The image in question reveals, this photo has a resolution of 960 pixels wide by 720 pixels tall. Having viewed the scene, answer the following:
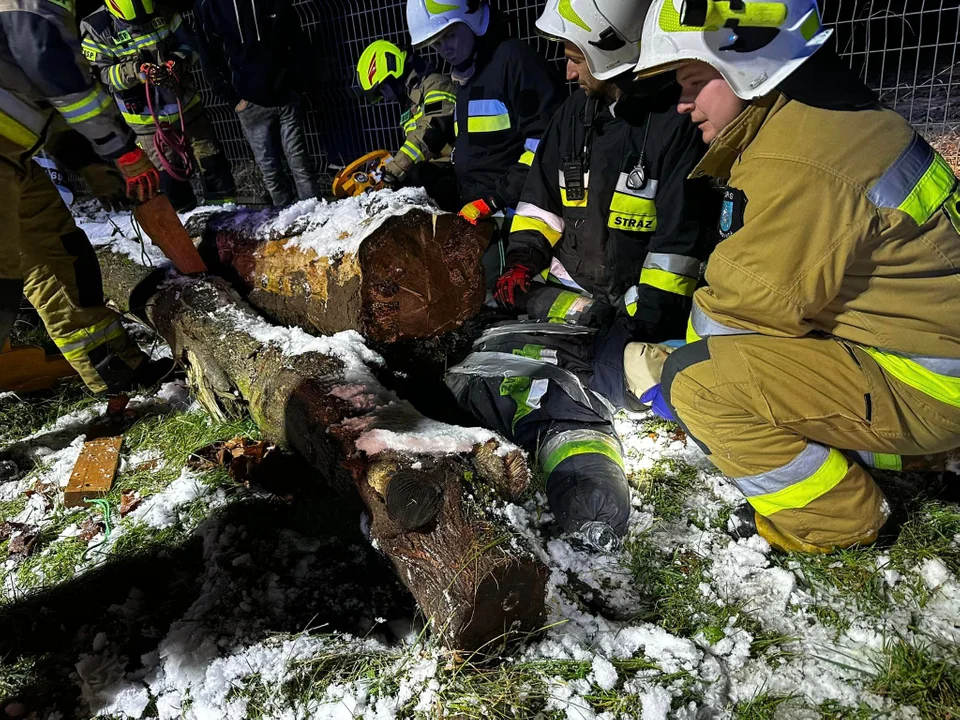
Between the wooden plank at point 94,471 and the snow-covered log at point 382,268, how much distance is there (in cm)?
116

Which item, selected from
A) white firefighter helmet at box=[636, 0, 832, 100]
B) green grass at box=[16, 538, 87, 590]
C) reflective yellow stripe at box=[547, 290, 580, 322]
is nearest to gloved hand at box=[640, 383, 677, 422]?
reflective yellow stripe at box=[547, 290, 580, 322]

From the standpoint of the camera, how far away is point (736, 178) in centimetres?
173

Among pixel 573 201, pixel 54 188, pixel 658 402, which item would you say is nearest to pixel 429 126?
pixel 573 201

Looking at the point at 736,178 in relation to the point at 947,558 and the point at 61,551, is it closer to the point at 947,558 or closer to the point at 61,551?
the point at 947,558

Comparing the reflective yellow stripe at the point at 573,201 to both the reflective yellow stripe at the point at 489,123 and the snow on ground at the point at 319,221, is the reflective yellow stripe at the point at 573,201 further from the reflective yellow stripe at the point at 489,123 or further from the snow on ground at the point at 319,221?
the reflective yellow stripe at the point at 489,123

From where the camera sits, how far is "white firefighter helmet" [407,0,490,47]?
3.57 meters

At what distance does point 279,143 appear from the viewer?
5.80 metres

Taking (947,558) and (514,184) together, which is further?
(514,184)

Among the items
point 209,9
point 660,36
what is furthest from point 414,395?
point 209,9

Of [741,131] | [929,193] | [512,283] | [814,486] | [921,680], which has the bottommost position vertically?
[921,680]

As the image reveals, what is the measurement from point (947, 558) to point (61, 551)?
336cm

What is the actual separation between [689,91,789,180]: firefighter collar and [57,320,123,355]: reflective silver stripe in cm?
344

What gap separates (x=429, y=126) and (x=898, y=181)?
11.5ft

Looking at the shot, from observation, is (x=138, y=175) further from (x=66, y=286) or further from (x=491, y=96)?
(x=491, y=96)
